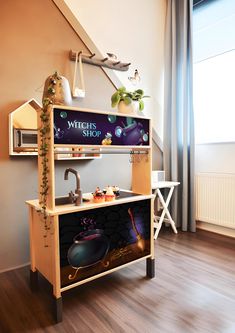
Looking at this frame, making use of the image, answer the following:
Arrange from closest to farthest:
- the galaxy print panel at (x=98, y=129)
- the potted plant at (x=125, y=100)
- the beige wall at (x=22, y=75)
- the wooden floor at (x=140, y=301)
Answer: the wooden floor at (x=140, y=301) < the galaxy print panel at (x=98, y=129) < the potted plant at (x=125, y=100) < the beige wall at (x=22, y=75)

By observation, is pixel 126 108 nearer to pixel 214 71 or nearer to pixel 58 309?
pixel 58 309

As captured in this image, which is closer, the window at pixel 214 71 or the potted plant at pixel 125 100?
the potted plant at pixel 125 100

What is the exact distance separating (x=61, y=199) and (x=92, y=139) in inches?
21.5

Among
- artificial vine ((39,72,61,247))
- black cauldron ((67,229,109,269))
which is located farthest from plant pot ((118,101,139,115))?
black cauldron ((67,229,109,269))

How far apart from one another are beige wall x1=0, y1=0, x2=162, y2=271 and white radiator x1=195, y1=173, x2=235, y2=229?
1.72 m

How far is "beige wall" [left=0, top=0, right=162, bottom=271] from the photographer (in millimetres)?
2234

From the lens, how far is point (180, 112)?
333cm

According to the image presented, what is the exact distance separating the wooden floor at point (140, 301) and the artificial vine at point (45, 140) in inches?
19.3

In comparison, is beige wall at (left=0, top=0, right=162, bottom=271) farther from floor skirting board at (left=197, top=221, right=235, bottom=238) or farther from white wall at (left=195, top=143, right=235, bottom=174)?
floor skirting board at (left=197, top=221, right=235, bottom=238)

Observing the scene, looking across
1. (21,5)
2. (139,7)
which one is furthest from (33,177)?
(139,7)

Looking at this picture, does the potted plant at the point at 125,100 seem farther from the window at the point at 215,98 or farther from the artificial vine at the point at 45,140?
the window at the point at 215,98

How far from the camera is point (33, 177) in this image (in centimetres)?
241

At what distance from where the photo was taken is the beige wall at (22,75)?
2.23 metres

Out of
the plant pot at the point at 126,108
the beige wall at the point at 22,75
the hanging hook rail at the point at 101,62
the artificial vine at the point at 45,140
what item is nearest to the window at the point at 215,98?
the hanging hook rail at the point at 101,62
